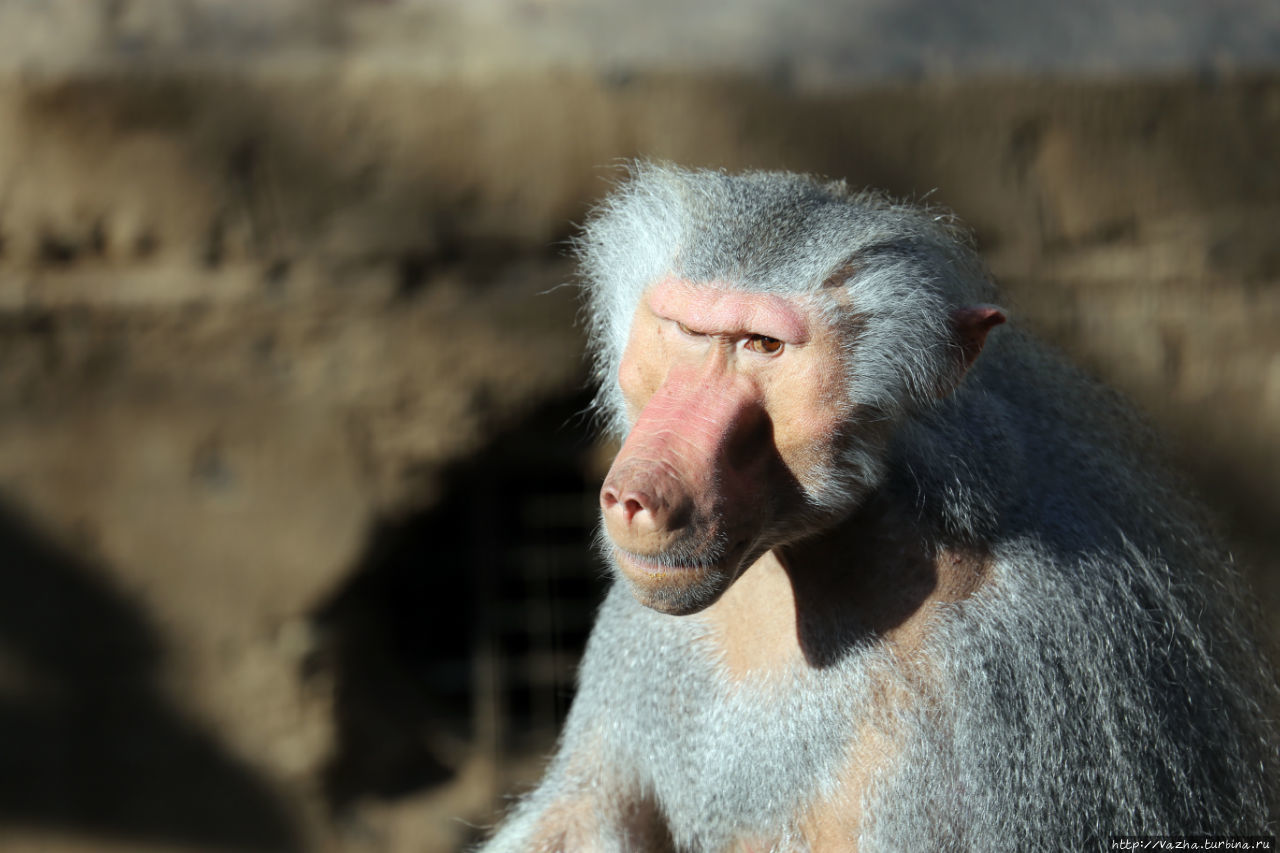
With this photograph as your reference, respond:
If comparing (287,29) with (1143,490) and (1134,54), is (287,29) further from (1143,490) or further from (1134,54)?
(1143,490)

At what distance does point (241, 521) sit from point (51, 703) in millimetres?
705

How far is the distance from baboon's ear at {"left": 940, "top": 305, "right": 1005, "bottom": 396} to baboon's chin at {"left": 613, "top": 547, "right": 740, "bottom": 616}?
45 centimetres

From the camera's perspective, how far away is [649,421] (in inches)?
64.6

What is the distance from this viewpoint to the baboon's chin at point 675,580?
1616 millimetres

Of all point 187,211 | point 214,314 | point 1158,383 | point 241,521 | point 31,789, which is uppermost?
point 187,211

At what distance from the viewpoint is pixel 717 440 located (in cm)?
161

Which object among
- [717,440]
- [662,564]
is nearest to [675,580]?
[662,564]

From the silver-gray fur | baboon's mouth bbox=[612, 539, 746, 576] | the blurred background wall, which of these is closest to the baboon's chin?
baboon's mouth bbox=[612, 539, 746, 576]

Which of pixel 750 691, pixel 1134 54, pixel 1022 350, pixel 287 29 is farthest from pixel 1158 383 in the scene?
pixel 287 29

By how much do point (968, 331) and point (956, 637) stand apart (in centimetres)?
43

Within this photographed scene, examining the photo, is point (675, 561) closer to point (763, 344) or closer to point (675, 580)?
point (675, 580)

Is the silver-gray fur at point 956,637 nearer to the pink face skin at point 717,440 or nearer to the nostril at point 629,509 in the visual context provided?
the pink face skin at point 717,440

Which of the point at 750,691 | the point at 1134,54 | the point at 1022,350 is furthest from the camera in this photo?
the point at 1134,54

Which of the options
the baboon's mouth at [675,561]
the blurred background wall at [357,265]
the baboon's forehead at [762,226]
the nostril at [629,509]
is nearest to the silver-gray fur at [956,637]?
the baboon's forehead at [762,226]
